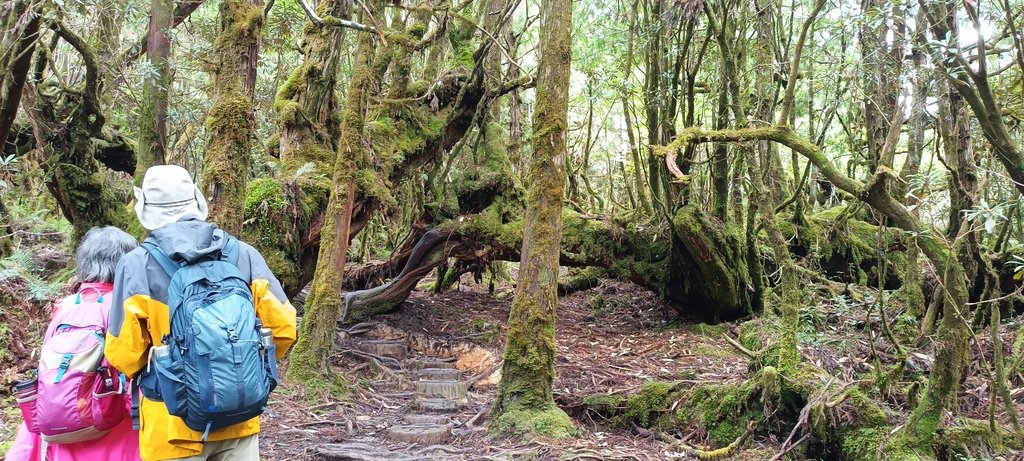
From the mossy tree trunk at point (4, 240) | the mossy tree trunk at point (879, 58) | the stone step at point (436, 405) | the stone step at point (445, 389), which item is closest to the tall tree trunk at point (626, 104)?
the mossy tree trunk at point (879, 58)

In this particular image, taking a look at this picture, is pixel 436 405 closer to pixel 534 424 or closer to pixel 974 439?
pixel 534 424

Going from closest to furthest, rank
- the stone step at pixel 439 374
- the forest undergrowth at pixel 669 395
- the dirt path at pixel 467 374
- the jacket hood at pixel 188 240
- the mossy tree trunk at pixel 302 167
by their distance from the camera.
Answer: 1. the jacket hood at pixel 188 240
2. the forest undergrowth at pixel 669 395
3. the dirt path at pixel 467 374
4. the mossy tree trunk at pixel 302 167
5. the stone step at pixel 439 374

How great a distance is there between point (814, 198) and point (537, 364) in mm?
9760

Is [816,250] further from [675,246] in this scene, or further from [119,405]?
[119,405]

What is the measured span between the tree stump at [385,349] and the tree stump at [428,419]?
2509 mm

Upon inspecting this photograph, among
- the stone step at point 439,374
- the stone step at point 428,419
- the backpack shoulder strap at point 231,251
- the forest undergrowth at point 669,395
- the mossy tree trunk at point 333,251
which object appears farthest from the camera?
the stone step at point 439,374

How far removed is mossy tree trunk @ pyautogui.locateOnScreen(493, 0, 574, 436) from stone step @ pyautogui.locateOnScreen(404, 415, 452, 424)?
0.73 metres

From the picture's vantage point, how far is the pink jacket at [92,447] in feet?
9.10

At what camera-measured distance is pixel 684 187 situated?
29.0 feet

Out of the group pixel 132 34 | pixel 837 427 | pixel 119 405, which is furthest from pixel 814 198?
pixel 132 34

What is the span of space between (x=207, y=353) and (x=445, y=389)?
473 centimetres

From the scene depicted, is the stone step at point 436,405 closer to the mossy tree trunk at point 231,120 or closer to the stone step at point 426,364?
the stone step at point 426,364

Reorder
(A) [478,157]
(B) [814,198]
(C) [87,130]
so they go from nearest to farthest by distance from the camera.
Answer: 1. (C) [87,130]
2. (A) [478,157]
3. (B) [814,198]

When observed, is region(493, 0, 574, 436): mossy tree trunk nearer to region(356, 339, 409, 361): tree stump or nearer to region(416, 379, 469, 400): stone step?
region(416, 379, 469, 400): stone step
